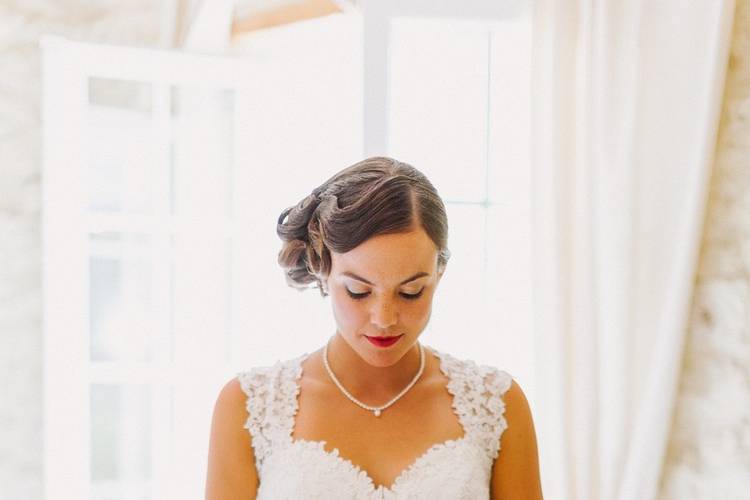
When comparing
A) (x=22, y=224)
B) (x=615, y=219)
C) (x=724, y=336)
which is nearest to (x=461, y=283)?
(x=615, y=219)

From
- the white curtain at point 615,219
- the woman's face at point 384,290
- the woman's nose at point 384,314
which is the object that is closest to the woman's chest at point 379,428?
the woman's face at point 384,290

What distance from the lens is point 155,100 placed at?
8.74ft

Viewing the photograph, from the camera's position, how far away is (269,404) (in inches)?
66.9

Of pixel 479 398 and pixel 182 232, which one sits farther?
pixel 182 232

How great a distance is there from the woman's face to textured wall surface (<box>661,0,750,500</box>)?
1.08 m

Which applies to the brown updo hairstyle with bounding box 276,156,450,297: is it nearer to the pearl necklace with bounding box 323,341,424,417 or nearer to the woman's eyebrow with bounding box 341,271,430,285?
the woman's eyebrow with bounding box 341,271,430,285

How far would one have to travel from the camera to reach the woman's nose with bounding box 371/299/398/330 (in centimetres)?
150

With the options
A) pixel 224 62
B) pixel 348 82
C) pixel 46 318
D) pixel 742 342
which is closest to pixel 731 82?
pixel 742 342

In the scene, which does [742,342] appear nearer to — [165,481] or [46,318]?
[165,481]

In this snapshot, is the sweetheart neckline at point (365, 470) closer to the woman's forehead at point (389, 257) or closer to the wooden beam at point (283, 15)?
the woman's forehead at point (389, 257)

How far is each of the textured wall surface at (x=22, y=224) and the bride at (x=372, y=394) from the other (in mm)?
1309

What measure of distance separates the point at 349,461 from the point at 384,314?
0.33 meters

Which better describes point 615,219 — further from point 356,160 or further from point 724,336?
point 356,160

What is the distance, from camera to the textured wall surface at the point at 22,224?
2.67m
